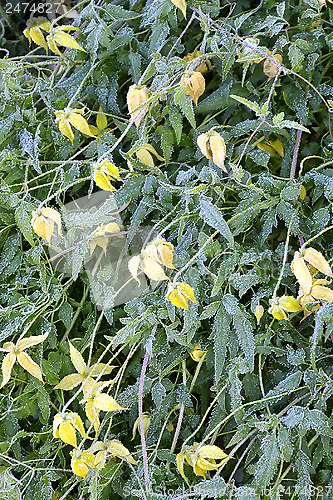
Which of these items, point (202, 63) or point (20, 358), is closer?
point (20, 358)

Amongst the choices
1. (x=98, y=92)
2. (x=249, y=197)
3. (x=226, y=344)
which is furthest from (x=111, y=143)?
(x=226, y=344)

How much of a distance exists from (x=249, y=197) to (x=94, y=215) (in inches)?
7.8

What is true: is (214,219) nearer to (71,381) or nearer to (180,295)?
(180,295)

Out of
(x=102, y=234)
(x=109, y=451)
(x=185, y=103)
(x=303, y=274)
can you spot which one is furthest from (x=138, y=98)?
(x=109, y=451)

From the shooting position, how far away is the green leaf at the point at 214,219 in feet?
1.85

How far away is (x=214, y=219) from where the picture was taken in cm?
57

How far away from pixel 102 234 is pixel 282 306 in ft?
0.79

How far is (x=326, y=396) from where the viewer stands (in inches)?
22.1

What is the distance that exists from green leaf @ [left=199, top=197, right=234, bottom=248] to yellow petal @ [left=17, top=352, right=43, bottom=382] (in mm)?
260

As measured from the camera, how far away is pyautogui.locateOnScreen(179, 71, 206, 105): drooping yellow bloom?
63 centimetres

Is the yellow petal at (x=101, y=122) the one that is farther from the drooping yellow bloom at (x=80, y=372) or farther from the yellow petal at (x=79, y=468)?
the yellow petal at (x=79, y=468)

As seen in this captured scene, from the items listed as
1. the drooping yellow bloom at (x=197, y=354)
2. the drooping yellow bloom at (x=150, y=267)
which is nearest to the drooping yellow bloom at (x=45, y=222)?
the drooping yellow bloom at (x=150, y=267)

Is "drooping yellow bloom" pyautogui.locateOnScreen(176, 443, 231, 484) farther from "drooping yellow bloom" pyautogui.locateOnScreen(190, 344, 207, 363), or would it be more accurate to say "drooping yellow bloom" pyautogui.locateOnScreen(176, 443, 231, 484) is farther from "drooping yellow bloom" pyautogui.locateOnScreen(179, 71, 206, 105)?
"drooping yellow bloom" pyautogui.locateOnScreen(179, 71, 206, 105)

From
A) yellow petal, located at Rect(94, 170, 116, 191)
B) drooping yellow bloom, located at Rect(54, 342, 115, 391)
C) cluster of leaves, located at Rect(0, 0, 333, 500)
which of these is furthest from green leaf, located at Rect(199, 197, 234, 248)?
drooping yellow bloom, located at Rect(54, 342, 115, 391)
